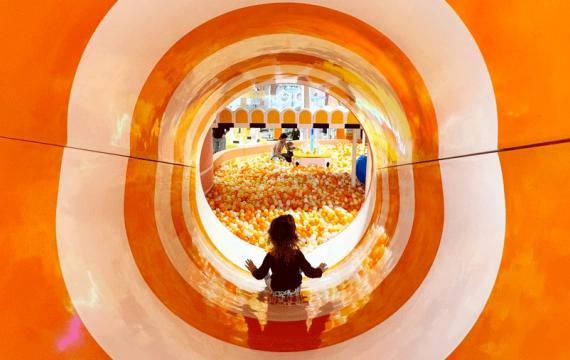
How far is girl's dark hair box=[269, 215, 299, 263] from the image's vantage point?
8.36ft

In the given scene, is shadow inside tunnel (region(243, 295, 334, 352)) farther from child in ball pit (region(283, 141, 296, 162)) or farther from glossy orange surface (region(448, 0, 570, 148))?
child in ball pit (region(283, 141, 296, 162))

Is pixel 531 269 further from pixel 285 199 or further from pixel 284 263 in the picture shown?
pixel 285 199

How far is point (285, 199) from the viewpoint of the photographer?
634cm

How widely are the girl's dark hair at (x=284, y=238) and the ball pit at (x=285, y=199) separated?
1772 millimetres

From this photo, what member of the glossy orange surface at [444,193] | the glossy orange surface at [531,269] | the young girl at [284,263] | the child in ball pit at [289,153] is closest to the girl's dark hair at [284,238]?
the young girl at [284,263]

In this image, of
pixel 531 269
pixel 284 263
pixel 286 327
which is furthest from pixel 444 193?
pixel 284 263

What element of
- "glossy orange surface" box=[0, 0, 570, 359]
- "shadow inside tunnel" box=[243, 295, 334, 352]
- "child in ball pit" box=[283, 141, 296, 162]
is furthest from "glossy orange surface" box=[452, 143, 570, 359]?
"child in ball pit" box=[283, 141, 296, 162]

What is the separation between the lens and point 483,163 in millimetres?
1244

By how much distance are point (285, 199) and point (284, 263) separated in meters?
3.77

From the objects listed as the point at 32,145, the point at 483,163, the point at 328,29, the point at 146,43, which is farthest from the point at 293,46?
the point at 32,145

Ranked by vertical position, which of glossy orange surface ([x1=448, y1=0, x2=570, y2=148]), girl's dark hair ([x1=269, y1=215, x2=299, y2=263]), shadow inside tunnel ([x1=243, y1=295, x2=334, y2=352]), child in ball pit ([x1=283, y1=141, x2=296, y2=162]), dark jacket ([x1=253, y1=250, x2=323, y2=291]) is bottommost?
shadow inside tunnel ([x1=243, y1=295, x2=334, y2=352])

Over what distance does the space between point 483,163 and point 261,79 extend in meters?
3.25

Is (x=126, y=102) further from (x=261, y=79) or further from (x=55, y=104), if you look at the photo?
(x=261, y=79)

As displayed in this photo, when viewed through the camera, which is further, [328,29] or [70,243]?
[328,29]
